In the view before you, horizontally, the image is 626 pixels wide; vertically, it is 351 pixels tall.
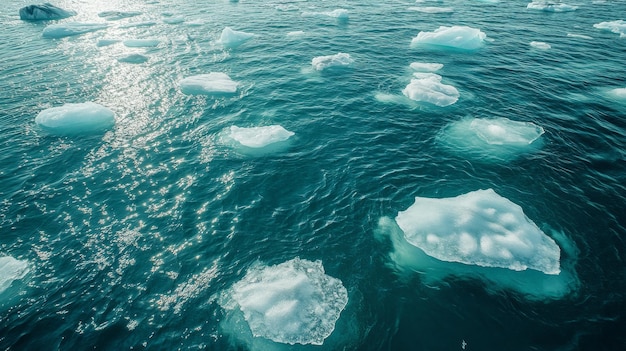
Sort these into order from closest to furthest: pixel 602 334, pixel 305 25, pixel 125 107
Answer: pixel 602 334 < pixel 125 107 < pixel 305 25

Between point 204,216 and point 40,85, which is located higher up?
point 40,85

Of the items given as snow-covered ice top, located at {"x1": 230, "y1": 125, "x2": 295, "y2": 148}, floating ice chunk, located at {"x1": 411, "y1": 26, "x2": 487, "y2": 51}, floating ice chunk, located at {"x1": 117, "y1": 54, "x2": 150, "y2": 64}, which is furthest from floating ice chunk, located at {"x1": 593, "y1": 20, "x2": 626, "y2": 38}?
floating ice chunk, located at {"x1": 117, "y1": 54, "x2": 150, "y2": 64}

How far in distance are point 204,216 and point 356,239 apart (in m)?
6.23

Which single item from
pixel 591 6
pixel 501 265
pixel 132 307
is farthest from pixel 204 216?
pixel 591 6

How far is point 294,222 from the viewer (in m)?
12.8

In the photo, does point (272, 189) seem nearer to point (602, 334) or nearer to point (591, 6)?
point (602, 334)

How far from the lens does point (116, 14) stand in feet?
153

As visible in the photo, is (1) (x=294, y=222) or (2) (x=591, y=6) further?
(2) (x=591, y=6)

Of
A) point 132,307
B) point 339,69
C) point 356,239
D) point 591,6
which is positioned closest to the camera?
point 132,307

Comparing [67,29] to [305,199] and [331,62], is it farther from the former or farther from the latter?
[305,199]

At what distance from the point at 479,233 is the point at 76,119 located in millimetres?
21454

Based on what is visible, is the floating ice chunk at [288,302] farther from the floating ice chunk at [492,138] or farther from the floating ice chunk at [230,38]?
the floating ice chunk at [230,38]

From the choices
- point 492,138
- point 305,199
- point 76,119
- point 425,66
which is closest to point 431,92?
point 425,66

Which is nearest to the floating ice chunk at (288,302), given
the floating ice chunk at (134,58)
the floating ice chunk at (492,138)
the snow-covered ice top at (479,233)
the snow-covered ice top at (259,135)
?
the snow-covered ice top at (479,233)
